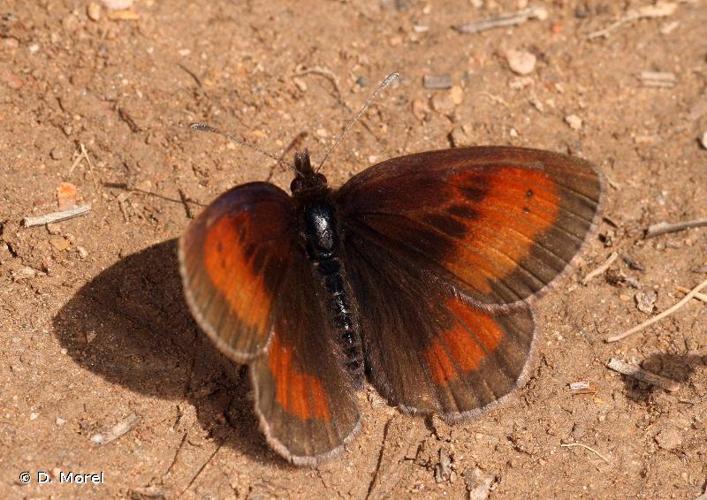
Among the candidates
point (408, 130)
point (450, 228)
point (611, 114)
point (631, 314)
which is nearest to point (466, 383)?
point (450, 228)

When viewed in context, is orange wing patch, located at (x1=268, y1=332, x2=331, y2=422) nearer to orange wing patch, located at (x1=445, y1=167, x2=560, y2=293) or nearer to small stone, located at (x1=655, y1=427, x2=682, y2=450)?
orange wing patch, located at (x1=445, y1=167, x2=560, y2=293)

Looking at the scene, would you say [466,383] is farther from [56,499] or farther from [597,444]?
[56,499]

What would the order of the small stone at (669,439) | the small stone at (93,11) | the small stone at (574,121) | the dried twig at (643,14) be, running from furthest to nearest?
the dried twig at (643,14), the small stone at (574,121), the small stone at (93,11), the small stone at (669,439)

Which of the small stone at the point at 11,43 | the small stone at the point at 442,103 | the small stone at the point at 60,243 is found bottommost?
the small stone at the point at 60,243

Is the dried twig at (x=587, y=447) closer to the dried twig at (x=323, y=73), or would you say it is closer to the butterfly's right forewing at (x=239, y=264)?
the butterfly's right forewing at (x=239, y=264)

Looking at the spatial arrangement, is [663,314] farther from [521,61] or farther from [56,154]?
[56,154]

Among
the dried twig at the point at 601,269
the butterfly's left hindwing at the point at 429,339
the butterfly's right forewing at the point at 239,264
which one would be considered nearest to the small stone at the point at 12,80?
the butterfly's right forewing at the point at 239,264

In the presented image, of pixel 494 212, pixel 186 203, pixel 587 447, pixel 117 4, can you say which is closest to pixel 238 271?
pixel 494 212
